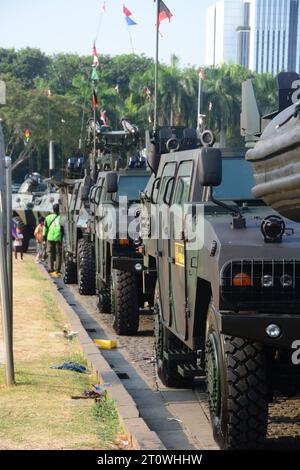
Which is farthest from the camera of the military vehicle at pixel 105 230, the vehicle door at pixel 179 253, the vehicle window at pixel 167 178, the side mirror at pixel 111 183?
the side mirror at pixel 111 183

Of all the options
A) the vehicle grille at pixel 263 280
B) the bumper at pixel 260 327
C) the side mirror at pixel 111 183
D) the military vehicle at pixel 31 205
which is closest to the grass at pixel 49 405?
the bumper at pixel 260 327

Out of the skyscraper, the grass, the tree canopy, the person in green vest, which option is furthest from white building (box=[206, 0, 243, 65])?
the grass

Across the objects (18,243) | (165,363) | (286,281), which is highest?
(286,281)

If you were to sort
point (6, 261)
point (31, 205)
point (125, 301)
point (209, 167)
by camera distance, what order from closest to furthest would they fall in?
point (209, 167)
point (6, 261)
point (125, 301)
point (31, 205)

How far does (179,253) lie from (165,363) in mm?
1475

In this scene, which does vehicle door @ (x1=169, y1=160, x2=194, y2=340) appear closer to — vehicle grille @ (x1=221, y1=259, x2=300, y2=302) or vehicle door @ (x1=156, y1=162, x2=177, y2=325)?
vehicle door @ (x1=156, y1=162, x2=177, y2=325)

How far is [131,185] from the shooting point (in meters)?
15.2

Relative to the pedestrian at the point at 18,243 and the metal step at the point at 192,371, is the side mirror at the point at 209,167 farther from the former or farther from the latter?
the pedestrian at the point at 18,243

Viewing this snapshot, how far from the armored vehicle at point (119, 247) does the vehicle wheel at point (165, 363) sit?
3206 mm

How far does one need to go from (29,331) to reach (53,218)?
1135 centimetres

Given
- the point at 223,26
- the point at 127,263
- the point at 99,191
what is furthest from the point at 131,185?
the point at 223,26

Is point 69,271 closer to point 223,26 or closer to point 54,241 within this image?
point 54,241

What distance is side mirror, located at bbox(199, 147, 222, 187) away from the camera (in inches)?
259

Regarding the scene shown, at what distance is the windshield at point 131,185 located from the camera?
1510 centimetres
